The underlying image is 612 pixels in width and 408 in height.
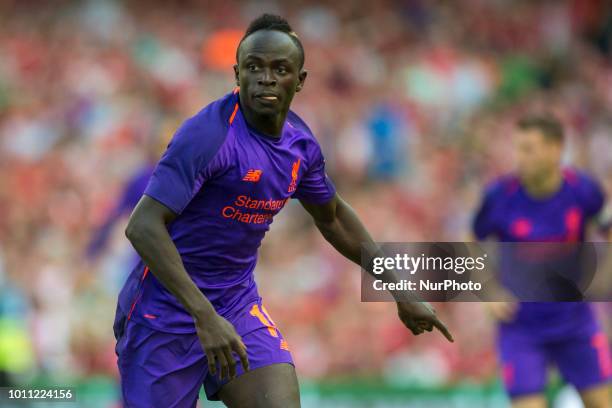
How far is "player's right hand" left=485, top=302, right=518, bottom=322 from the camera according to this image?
9.13 meters

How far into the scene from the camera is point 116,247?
46.7 feet

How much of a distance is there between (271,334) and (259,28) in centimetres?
152

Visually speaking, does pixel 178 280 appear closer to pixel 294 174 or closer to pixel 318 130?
pixel 294 174

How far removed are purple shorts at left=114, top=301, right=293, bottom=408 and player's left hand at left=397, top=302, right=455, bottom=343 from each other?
726 millimetres

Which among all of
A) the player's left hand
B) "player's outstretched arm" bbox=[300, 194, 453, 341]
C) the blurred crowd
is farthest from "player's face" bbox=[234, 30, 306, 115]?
the blurred crowd

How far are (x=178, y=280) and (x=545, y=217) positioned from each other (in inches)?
179

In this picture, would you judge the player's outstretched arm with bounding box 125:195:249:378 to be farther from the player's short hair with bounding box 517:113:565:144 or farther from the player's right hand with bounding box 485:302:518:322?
the player's short hair with bounding box 517:113:565:144

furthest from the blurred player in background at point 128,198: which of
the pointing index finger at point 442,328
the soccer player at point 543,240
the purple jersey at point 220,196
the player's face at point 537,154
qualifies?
the pointing index finger at point 442,328

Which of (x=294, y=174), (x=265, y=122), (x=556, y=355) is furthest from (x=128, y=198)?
(x=265, y=122)

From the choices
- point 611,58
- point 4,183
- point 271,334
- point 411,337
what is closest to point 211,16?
point 4,183

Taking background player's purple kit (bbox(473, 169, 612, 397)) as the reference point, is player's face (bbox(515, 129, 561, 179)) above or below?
above

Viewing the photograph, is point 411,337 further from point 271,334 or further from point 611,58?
point 271,334

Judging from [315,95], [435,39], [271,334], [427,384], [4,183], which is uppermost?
[435,39]

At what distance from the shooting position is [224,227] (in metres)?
5.88
